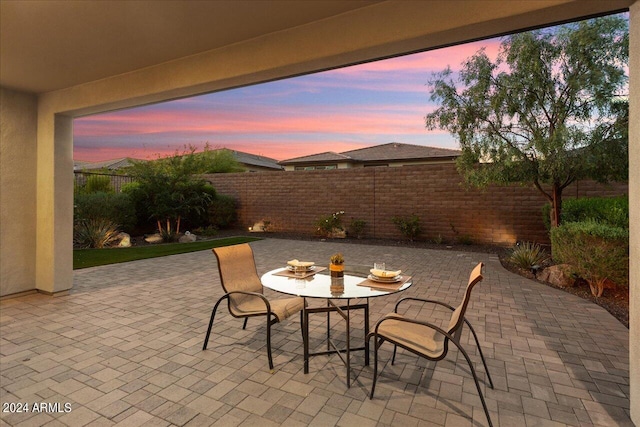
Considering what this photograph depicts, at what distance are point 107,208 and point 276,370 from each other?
33.5 feet

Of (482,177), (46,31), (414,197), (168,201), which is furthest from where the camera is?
(168,201)

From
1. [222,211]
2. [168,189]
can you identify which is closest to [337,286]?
[168,189]

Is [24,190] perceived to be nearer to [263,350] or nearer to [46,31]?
[46,31]

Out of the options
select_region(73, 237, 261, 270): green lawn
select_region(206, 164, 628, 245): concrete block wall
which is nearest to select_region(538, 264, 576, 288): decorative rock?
select_region(206, 164, 628, 245): concrete block wall

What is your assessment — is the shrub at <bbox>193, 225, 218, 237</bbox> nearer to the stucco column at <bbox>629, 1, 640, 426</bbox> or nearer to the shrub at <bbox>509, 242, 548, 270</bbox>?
the shrub at <bbox>509, 242, 548, 270</bbox>

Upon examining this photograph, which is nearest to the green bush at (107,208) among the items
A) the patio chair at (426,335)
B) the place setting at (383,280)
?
the place setting at (383,280)

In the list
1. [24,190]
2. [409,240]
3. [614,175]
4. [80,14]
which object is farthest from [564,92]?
[24,190]

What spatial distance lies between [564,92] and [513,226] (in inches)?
162

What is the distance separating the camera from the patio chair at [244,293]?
3.15 metres

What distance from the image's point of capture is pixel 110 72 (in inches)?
169

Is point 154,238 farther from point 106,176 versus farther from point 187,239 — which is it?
point 106,176

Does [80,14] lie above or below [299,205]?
above

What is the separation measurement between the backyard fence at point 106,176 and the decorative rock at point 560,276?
42.6ft

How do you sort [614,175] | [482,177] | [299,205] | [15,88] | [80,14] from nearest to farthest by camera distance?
[80,14] → [15,88] → [614,175] → [482,177] → [299,205]
